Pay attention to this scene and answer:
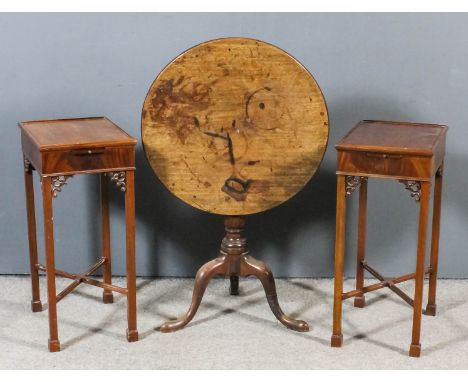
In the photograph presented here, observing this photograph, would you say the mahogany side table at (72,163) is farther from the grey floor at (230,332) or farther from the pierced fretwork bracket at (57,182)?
the grey floor at (230,332)

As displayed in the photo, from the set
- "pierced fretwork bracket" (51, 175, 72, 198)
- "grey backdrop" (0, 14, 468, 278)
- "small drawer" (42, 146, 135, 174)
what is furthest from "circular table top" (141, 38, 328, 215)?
"grey backdrop" (0, 14, 468, 278)

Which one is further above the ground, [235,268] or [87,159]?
[87,159]

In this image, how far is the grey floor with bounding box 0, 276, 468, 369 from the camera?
3771 mm

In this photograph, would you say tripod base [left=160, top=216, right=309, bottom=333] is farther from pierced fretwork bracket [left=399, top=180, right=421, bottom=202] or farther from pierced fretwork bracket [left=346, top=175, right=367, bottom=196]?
pierced fretwork bracket [left=399, top=180, right=421, bottom=202]

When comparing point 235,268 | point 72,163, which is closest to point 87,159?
point 72,163

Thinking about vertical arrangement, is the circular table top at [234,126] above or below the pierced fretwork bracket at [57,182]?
above

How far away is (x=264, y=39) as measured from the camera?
432 centimetres

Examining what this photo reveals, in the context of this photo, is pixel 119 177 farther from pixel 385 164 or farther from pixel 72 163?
pixel 385 164

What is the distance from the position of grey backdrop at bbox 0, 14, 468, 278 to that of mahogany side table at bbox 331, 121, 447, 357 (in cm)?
39

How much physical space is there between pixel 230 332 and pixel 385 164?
1011 mm

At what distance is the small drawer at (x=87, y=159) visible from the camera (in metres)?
3.63

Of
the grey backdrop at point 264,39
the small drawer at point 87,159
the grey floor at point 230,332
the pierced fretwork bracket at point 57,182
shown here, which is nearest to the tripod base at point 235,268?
the grey floor at point 230,332

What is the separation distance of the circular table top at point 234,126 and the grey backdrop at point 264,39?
547 mm

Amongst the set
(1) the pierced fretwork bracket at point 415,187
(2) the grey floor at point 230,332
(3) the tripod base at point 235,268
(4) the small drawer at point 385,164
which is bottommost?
(2) the grey floor at point 230,332
